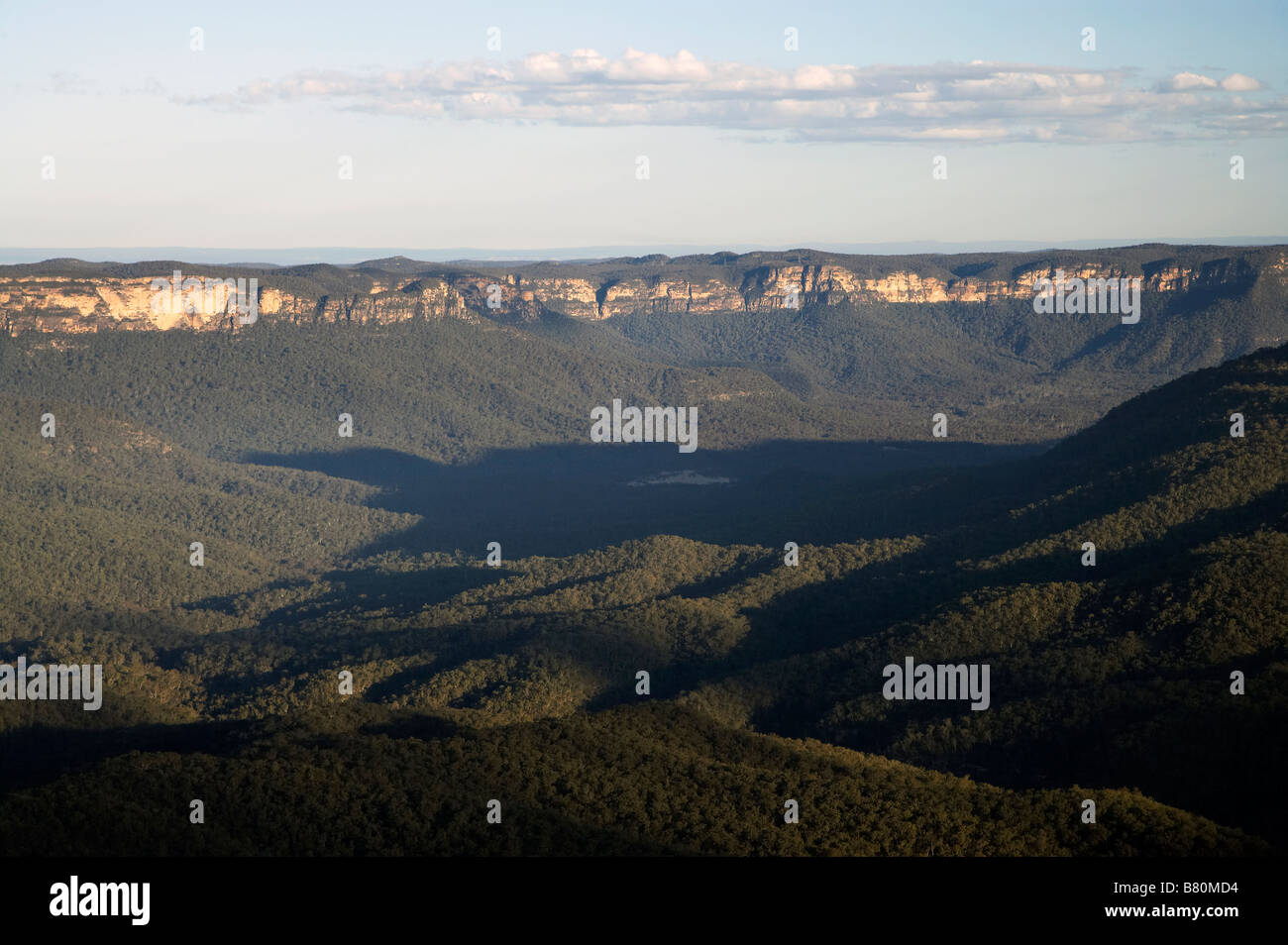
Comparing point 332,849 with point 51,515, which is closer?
point 332,849

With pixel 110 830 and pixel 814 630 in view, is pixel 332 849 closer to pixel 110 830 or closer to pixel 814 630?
pixel 110 830

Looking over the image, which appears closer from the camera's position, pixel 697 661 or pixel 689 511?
pixel 697 661

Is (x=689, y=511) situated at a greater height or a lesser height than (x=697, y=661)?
lesser

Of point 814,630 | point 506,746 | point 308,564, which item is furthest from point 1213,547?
point 308,564

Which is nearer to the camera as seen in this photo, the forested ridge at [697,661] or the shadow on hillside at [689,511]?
the forested ridge at [697,661]

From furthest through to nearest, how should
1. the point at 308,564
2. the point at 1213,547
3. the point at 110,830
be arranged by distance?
A: the point at 308,564, the point at 1213,547, the point at 110,830

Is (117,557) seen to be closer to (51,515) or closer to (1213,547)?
(51,515)

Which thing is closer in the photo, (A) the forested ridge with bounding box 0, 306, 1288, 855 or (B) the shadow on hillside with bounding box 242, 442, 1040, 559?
(A) the forested ridge with bounding box 0, 306, 1288, 855

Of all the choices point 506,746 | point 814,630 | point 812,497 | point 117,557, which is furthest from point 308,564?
point 506,746
